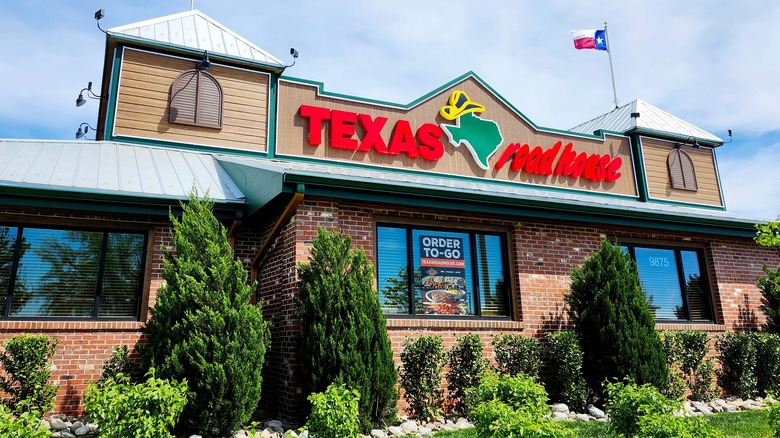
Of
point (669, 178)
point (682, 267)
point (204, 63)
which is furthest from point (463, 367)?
point (669, 178)

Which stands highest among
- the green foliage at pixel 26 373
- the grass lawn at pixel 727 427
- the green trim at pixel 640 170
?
the green trim at pixel 640 170

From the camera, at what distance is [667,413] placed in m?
5.39

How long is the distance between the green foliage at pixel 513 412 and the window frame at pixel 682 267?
6296mm

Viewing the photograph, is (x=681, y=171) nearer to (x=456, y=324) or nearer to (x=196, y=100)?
(x=456, y=324)

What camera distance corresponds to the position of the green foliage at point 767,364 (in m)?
10.8

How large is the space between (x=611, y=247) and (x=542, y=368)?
243 cm

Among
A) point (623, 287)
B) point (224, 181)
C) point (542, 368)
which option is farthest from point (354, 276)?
point (623, 287)

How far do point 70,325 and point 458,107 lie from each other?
8.95 m

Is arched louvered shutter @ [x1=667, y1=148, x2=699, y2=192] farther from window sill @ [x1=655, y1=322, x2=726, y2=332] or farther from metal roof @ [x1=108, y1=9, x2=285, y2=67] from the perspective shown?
metal roof @ [x1=108, y1=9, x2=285, y2=67]

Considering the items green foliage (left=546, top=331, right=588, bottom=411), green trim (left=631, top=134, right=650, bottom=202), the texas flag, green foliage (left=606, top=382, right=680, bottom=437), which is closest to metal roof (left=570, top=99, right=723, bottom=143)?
green trim (left=631, top=134, right=650, bottom=202)

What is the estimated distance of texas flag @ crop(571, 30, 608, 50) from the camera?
17688mm

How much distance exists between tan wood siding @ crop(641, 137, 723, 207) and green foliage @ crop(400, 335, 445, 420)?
367 inches

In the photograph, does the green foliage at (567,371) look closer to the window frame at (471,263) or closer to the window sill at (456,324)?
the window sill at (456,324)

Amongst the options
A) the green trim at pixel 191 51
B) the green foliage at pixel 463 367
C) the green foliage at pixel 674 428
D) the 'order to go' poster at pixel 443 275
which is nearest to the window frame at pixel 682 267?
the 'order to go' poster at pixel 443 275
